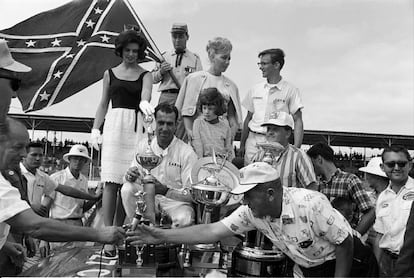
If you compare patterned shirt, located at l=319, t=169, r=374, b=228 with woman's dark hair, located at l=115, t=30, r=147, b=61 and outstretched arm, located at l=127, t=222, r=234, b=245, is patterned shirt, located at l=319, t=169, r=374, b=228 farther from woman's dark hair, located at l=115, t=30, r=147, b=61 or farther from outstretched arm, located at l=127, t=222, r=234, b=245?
woman's dark hair, located at l=115, t=30, r=147, b=61

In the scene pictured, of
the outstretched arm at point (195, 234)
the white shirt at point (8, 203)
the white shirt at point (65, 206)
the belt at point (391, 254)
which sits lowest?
the white shirt at point (65, 206)

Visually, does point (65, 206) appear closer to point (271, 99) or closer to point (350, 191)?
point (271, 99)

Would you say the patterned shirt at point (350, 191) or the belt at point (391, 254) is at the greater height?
the patterned shirt at point (350, 191)

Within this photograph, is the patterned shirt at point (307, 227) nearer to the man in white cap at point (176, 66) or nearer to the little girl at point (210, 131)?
the little girl at point (210, 131)

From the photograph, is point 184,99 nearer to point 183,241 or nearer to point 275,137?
point 275,137

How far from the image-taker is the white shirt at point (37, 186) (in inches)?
225

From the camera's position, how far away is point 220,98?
15.8 feet

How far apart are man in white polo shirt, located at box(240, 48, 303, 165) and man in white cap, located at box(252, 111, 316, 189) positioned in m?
0.65

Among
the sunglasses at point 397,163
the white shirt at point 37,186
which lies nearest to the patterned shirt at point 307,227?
the sunglasses at point 397,163

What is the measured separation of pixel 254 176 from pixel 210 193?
0.66 meters

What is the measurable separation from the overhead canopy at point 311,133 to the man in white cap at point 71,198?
455 inches

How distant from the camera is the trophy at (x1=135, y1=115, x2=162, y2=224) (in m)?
3.71

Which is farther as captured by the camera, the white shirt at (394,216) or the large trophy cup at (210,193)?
the white shirt at (394,216)

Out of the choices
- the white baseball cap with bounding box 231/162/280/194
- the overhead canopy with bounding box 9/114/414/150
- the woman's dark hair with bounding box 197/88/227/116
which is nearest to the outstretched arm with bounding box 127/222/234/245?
the white baseball cap with bounding box 231/162/280/194
